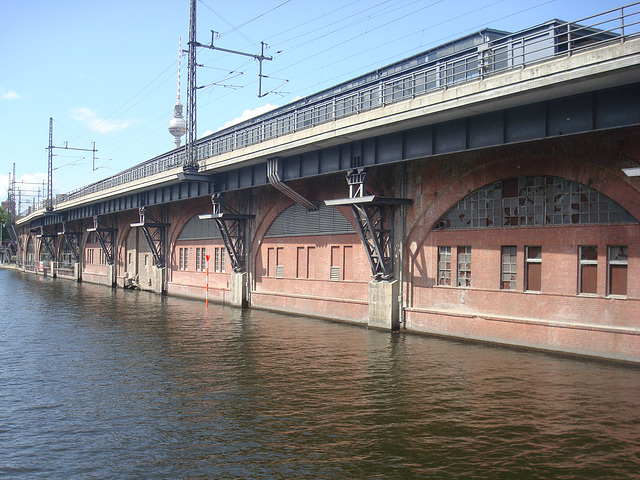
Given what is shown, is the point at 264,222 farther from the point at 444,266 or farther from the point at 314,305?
the point at 444,266

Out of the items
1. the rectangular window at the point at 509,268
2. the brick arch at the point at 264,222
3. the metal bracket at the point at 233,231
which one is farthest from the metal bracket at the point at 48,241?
the rectangular window at the point at 509,268

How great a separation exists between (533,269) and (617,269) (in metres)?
3.30

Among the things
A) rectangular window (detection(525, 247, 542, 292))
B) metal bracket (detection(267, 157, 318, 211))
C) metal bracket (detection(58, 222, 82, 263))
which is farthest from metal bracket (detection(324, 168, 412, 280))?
metal bracket (detection(58, 222, 82, 263))

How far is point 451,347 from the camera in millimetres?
23453

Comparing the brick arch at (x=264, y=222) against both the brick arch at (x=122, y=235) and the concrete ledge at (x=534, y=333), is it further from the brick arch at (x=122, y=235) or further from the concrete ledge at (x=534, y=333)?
the brick arch at (x=122, y=235)

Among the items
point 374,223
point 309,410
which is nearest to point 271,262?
point 374,223

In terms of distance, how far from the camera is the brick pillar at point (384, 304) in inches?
1109

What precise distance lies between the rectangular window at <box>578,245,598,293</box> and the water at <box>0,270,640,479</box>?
2638 mm

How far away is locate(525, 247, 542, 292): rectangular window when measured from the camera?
22820 millimetres

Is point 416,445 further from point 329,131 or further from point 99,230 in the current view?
point 99,230

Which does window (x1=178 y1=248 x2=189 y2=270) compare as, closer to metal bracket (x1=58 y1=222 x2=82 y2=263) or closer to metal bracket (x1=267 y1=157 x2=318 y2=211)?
metal bracket (x1=267 y1=157 x2=318 y2=211)

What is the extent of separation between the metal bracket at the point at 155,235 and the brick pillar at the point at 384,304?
3112 cm

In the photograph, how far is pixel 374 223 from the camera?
1169 inches

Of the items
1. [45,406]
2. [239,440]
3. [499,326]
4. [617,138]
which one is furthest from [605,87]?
[45,406]
